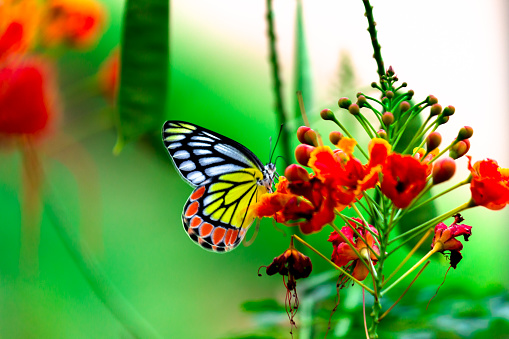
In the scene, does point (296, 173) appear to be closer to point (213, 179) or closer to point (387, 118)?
point (387, 118)

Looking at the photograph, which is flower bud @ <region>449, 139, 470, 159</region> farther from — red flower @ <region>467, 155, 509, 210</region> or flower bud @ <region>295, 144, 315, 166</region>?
flower bud @ <region>295, 144, 315, 166</region>

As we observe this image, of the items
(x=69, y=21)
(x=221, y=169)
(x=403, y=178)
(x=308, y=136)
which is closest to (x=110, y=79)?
(x=69, y=21)

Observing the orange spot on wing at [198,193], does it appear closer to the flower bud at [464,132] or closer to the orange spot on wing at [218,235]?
the orange spot on wing at [218,235]

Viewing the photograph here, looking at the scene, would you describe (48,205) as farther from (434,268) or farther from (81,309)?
(434,268)

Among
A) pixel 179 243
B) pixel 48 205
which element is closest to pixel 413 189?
pixel 48 205

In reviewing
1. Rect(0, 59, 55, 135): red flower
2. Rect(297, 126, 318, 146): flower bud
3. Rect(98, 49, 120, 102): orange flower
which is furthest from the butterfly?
Rect(0, 59, 55, 135): red flower

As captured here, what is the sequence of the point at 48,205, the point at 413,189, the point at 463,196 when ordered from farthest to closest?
the point at 463,196 < the point at 48,205 < the point at 413,189
